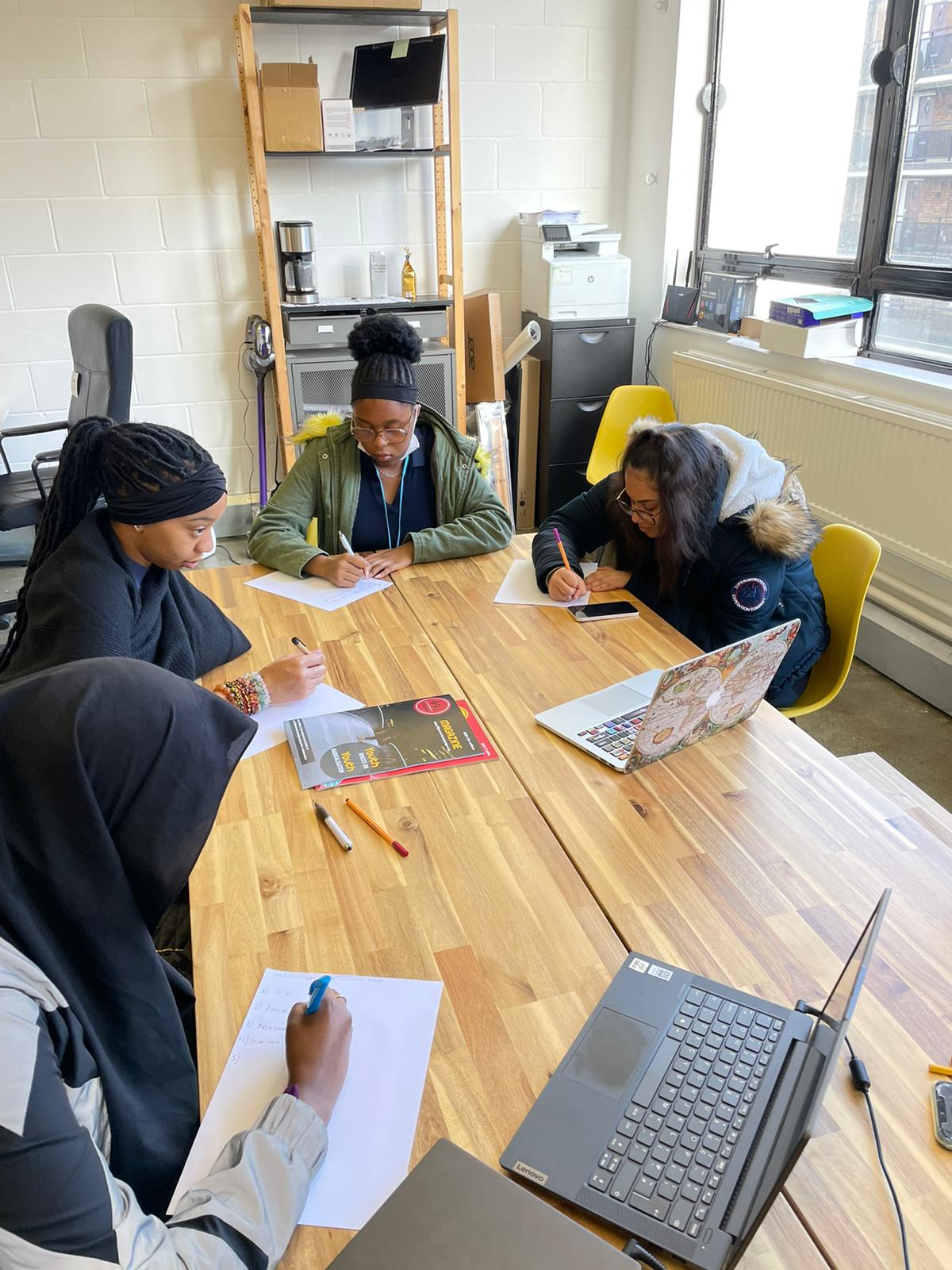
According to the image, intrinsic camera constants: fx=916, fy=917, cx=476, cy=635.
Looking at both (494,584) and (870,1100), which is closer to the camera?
(870,1100)

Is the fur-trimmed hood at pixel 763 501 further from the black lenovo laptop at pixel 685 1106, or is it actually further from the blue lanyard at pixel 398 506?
the black lenovo laptop at pixel 685 1106

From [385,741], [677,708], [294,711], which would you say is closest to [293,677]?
[294,711]

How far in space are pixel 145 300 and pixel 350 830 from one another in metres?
3.48

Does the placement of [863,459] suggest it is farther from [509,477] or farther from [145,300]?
[145,300]

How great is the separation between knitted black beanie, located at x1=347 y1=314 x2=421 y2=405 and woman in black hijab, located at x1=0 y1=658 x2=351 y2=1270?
139 cm

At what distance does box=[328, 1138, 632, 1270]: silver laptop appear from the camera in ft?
2.34

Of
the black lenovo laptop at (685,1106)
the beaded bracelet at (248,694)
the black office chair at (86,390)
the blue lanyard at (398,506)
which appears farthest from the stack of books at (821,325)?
the black lenovo laptop at (685,1106)

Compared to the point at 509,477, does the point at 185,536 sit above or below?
above

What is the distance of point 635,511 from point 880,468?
1382mm

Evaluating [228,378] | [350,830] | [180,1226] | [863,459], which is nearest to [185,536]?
[350,830]

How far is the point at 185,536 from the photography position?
1.52 metres

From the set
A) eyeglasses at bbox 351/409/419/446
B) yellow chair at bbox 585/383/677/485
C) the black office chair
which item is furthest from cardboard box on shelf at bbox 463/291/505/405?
eyeglasses at bbox 351/409/419/446

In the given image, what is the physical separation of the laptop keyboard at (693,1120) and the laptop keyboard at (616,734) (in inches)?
20.5

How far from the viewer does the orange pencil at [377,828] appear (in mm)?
1231
